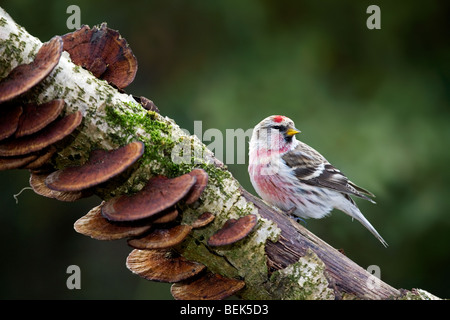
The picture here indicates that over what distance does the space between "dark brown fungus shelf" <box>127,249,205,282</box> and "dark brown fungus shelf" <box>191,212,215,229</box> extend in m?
0.21

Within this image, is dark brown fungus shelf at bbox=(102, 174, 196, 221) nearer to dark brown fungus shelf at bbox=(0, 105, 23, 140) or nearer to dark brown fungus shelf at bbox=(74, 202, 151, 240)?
dark brown fungus shelf at bbox=(74, 202, 151, 240)

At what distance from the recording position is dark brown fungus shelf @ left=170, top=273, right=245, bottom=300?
6.55ft

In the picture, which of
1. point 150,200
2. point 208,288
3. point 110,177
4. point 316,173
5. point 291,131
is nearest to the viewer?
point 110,177

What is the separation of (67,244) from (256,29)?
2.80 m

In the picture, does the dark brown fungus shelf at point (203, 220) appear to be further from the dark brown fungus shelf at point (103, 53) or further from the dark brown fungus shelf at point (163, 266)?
the dark brown fungus shelf at point (103, 53)

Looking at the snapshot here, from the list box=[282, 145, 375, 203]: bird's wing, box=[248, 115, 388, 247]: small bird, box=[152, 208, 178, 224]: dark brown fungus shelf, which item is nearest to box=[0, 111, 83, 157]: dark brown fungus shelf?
box=[152, 208, 178, 224]: dark brown fungus shelf

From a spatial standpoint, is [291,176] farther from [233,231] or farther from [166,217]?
[166,217]

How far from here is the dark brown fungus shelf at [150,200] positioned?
5.65 feet

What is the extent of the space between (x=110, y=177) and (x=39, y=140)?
27cm

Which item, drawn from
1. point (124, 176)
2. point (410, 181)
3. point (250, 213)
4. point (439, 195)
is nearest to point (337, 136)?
point (410, 181)

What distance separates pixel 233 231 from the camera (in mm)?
1929

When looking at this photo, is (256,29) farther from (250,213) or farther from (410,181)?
(250,213)

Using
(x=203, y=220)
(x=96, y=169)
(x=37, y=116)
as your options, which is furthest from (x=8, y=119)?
(x=203, y=220)

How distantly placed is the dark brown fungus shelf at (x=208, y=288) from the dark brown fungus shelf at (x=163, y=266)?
74 mm
